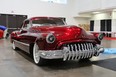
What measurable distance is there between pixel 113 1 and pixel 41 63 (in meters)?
12.8

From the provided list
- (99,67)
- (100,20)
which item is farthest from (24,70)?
(100,20)

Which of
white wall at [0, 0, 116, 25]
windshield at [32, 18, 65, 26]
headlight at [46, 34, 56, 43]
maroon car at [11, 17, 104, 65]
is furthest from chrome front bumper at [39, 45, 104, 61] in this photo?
white wall at [0, 0, 116, 25]

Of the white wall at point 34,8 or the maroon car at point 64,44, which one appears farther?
the white wall at point 34,8

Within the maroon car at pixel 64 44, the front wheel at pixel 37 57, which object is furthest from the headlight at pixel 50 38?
the front wheel at pixel 37 57

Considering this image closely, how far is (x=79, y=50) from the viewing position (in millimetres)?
3848

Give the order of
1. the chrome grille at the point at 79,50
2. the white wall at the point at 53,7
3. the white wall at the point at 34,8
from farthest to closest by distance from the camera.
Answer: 1. the white wall at the point at 34,8
2. the white wall at the point at 53,7
3. the chrome grille at the point at 79,50

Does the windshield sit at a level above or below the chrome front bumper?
above

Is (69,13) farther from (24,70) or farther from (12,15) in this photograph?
(24,70)

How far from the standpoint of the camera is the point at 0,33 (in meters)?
13.0

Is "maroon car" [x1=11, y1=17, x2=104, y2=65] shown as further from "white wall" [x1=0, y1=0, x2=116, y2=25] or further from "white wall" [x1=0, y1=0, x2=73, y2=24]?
"white wall" [x1=0, y1=0, x2=73, y2=24]

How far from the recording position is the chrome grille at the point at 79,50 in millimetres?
3754

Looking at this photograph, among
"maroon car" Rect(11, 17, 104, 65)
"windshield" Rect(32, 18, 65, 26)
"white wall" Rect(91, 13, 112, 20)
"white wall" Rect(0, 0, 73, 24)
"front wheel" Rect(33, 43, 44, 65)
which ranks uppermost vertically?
"white wall" Rect(0, 0, 73, 24)

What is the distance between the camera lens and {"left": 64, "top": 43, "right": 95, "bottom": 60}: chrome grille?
12.3ft

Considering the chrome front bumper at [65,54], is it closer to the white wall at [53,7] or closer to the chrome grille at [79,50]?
the chrome grille at [79,50]
